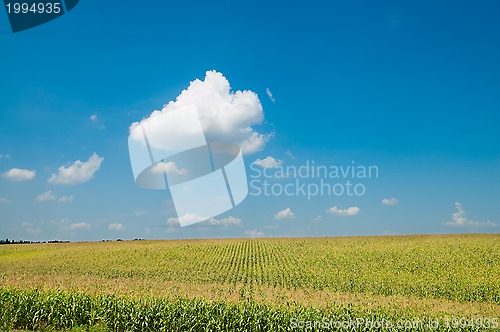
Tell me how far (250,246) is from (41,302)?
140ft

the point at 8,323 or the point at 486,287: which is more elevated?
the point at 8,323

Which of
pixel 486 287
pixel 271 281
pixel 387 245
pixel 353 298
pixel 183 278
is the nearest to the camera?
Result: pixel 353 298

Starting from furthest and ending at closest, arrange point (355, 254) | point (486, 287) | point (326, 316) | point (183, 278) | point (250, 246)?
1. point (250, 246)
2. point (355, 254)
3. point (183, 278)
4. point (486, 287)
5. point (326, 316)

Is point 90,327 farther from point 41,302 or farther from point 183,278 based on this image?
point 183,278

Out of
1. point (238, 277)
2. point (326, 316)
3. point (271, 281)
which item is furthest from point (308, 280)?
point (326, 316)

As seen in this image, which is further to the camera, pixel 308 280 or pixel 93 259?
pixel 93 259

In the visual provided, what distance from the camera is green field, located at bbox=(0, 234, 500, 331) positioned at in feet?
53.0

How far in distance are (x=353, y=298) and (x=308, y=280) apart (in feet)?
29.3

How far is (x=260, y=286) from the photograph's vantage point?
30.1m

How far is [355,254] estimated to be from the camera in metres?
45.8

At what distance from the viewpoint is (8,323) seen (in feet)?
52.1

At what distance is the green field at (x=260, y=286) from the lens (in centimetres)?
1616

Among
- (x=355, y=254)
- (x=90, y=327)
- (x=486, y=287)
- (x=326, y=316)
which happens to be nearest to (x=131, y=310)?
(x=90, y=327)

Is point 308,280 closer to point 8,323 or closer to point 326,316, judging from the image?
point 326,316
